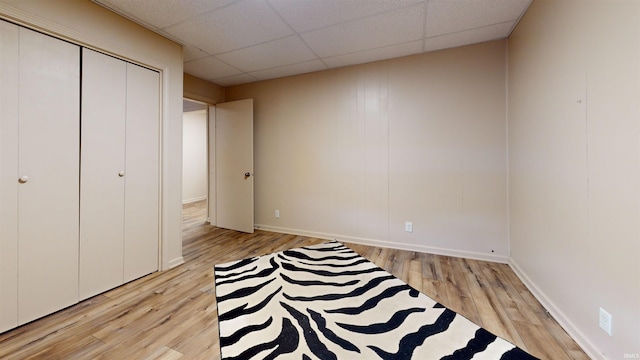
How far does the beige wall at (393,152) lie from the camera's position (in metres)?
2.73

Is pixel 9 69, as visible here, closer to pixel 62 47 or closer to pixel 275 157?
pixel 62 47

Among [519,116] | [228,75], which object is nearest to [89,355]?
[228,75]

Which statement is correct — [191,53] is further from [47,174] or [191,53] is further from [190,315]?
[190,315]

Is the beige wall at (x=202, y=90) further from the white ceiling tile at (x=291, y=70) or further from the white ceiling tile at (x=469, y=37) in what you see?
the white ceiling tile at (x=469, y=37)

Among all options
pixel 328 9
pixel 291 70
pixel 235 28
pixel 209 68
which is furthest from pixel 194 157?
pixel 328 9

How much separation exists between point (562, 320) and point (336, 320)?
151 cm

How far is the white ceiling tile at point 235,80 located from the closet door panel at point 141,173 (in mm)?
1465

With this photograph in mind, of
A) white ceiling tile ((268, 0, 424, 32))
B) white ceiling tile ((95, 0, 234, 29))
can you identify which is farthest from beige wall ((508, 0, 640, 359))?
white ceiling tile ((95, 0, 234, 29))

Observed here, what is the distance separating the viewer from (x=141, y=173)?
7.75 feet

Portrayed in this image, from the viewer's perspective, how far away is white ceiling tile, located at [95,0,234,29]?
1991mm

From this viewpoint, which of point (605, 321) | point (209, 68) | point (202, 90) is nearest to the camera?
point (605, 321)

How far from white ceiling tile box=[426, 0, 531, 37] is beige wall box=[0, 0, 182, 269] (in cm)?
259

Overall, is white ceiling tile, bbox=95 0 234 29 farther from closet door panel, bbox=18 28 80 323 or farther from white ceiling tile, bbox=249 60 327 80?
white ceiling tile, bbox=249 60 327 80

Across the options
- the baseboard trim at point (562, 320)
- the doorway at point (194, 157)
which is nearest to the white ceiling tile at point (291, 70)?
the baseboard trim at point (562, 320)
